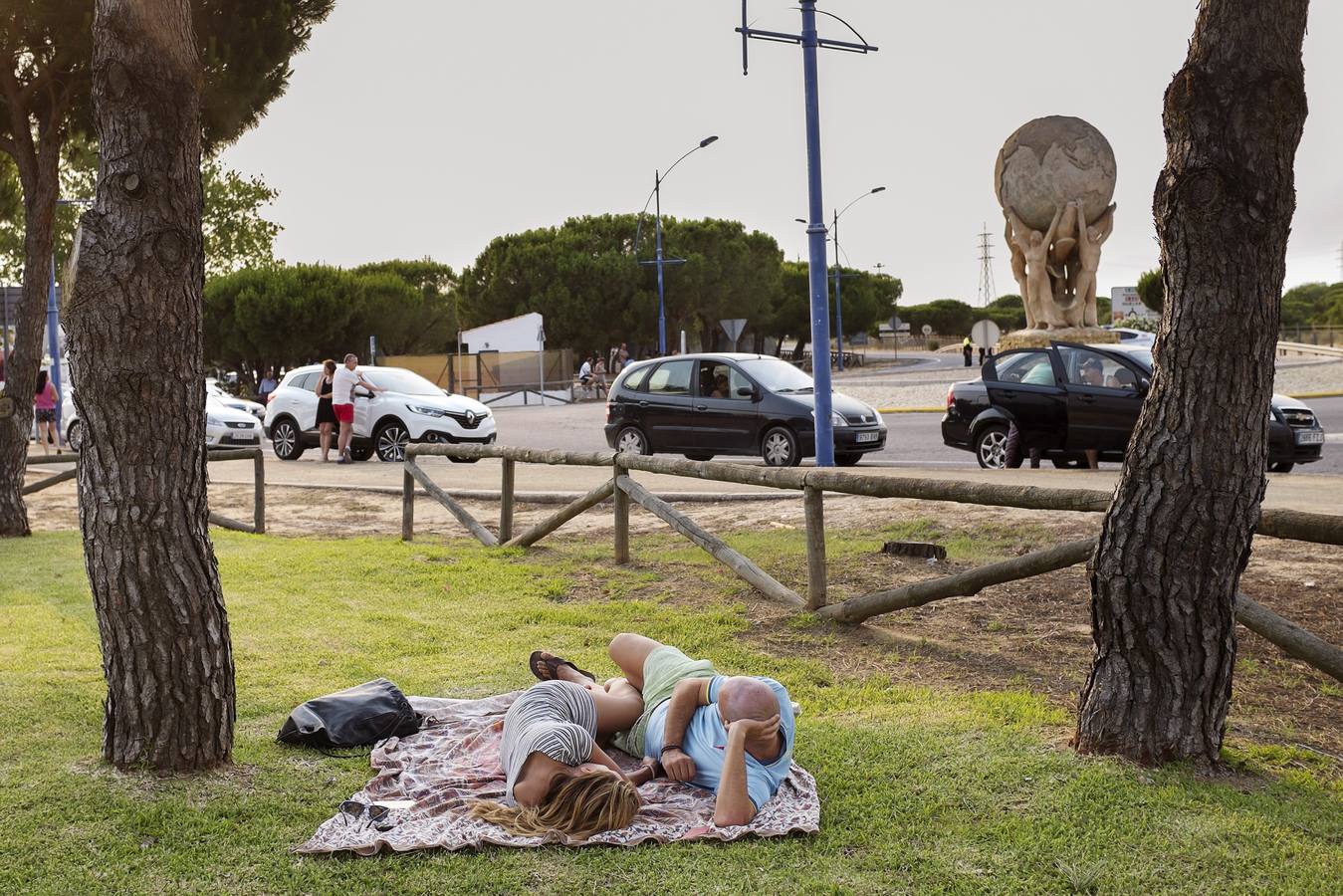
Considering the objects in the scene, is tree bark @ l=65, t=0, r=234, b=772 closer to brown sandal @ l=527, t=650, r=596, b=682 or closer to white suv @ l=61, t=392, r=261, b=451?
brown sandal @ l=527, t=650, r=596, b=682

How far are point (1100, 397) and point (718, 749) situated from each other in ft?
32.3

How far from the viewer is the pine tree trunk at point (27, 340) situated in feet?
35.6

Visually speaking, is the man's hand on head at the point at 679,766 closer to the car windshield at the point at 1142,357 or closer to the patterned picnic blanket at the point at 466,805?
the patterned picnic blanket at the point at 466,805

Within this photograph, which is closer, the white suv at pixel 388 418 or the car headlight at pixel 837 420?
the car headlight at pixel 837 420

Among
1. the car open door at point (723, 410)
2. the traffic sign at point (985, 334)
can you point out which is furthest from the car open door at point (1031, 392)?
the traffic sign at point (985, 334)

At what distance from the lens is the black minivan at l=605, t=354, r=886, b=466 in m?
15.1

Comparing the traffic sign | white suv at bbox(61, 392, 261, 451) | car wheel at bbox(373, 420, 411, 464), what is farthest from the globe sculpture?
white suv at bbox(61, 392, 261, 451)

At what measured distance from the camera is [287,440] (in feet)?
64.0

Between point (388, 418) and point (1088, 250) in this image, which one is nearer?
point (388, 418)

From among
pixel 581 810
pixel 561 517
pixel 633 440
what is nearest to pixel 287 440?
pixel 633 440

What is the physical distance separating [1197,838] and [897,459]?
13180mm

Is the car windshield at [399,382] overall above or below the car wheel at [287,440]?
above

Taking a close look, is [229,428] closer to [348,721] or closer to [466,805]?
[348,721]

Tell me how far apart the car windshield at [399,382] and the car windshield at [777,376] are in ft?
17.5
